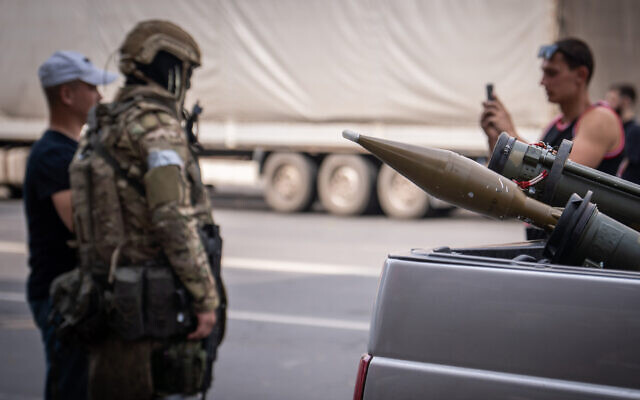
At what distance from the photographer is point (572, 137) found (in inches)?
173

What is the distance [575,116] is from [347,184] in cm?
1219

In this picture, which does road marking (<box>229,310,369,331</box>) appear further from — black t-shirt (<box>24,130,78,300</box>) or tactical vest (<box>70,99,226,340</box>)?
tactical vest (<box>70,99,226,340</box>)

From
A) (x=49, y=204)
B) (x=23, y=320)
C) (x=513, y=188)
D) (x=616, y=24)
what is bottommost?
(x=23, y=320)

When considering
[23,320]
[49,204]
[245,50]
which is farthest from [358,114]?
[49,204]

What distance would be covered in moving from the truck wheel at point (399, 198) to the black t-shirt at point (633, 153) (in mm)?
7687

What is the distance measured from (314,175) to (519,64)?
14.8ft

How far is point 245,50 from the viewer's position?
17.1 metres

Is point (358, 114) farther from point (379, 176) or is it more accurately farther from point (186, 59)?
point (186, 59)

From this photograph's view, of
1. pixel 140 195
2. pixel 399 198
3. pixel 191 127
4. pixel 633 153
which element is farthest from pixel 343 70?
pixel 140 195

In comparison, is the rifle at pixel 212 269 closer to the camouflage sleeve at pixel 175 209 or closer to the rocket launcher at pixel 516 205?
the camouflage sleeve at pixel 175 209

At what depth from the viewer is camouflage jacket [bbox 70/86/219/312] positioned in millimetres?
3574

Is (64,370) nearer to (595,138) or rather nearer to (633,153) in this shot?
(595,138)

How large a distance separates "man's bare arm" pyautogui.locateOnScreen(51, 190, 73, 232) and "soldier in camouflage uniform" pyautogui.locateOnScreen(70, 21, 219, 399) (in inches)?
7.3

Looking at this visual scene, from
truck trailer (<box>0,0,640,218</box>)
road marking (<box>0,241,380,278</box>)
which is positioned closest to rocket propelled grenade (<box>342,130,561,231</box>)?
road marking (<box>0,241,380,278</box>)
